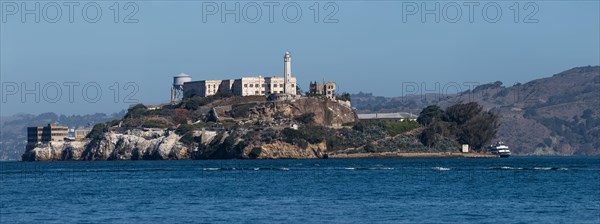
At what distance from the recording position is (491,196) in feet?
243

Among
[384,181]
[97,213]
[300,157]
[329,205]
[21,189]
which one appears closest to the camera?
[97,213]

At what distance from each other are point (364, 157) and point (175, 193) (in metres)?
121

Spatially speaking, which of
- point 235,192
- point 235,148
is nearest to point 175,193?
point 235,192

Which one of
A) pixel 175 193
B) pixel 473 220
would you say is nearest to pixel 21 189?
pixel 175 193

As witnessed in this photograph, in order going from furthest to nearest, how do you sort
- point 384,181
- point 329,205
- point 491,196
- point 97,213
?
1. point 384,181
2. point 491,196
3. point 329,205
4. point 97,213

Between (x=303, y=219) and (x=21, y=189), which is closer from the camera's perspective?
(x=303, y=219)

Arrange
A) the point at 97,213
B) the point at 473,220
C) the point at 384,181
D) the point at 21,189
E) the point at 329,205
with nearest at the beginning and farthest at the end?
the point at 473,220
the point at 97,213
the point at 329,205
the point at 21,189
the point at 384,181

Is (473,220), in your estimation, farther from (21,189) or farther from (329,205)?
(21,189)

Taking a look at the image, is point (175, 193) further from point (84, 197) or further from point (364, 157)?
point (364, 157)

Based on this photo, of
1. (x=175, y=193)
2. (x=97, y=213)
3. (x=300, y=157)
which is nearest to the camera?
(x=97, y=213)

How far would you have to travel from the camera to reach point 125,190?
277ft

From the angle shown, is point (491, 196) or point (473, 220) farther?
point (491, 196)

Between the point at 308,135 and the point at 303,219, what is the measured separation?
138949 mm

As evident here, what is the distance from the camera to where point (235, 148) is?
195875 millimetres
